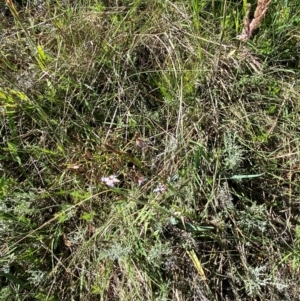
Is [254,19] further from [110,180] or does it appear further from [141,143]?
[110,180]

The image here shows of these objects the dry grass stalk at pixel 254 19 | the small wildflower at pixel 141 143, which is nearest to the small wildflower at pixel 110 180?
the small wildflower at pixel 141 143

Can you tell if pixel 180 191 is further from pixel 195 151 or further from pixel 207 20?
pixel 207 20

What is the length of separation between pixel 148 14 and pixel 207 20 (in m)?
0.21

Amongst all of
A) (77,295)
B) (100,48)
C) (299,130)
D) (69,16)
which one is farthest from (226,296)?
(69,16)

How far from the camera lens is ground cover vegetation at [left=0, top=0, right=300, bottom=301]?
5.73 ft

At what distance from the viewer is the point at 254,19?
5.68ft

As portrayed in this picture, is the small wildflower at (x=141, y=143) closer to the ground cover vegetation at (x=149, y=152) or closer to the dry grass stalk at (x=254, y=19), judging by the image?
the ground cover vegetation at (x=149, y=152)

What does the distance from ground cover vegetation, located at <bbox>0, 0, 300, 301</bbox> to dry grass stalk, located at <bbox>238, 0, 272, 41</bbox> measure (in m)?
0.02

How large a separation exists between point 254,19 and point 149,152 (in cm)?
55

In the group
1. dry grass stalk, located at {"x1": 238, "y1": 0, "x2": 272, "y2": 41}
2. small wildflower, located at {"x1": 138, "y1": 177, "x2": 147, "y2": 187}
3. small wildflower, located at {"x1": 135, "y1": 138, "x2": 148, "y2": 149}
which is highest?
dry grass stalk, located at {"x1": 238, "y1": 0, "x2": 272, "y2": 41}

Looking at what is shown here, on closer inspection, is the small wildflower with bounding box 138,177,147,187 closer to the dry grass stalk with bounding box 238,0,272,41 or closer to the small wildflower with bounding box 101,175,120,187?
the small wildflower with bounding box 101,175,120,187

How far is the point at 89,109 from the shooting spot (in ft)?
6.07

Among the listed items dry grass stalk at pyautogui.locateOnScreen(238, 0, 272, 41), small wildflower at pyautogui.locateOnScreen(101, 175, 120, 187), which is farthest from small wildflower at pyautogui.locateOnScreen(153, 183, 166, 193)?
dry grass stalk at pyautogui.locateOnScreen(238, 0, 272, 41)

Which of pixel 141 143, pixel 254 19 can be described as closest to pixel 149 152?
pixel 141 143
